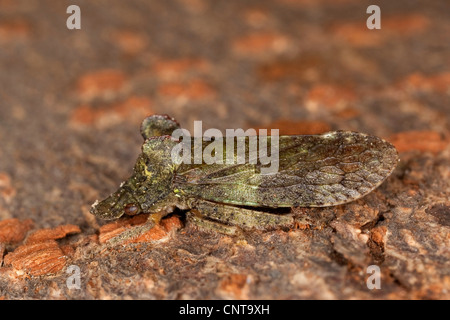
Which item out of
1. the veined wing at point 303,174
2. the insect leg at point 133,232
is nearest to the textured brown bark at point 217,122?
the insect leg at point 133,232

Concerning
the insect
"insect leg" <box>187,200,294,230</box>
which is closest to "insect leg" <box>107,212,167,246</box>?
the insect

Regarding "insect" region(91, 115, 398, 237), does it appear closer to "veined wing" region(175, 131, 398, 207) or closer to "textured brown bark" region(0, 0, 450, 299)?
"veined wing" region(175, 131, 398, 207)

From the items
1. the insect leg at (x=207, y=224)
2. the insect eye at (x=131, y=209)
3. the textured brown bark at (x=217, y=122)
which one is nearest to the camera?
the textured brown bark at (x=217, y=122)

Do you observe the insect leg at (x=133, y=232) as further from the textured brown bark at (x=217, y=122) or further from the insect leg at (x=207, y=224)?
the insect leg at (x=207, y=224)

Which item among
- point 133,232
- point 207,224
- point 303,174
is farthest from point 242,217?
point 133,232

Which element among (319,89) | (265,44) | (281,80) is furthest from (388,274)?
(265,44)

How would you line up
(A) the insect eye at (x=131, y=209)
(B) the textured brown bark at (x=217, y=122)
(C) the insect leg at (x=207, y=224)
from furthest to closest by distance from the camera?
(A) the insect eye at (x=131, y=209) < (C) the insect leg at (x=207, y=224) < (B) the textured brown bark at (x=217, y=122)

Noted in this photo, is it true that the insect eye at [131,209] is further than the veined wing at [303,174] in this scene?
Yes
